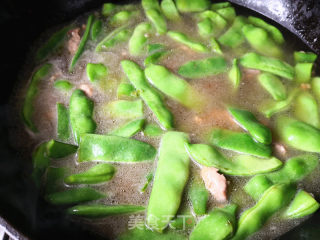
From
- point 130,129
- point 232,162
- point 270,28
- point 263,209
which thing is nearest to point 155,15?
point 270,28

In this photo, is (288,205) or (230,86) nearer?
(288,205)

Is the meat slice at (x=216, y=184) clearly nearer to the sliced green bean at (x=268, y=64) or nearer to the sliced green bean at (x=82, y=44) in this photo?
the sliced green bean at (x=268, y=64)

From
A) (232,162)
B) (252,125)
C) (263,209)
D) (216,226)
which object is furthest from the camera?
(252,125)

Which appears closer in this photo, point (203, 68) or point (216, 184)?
point (216, 184)

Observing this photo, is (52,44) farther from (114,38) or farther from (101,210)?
(101,210)

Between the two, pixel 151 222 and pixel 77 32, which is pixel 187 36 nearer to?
pixel 77 32

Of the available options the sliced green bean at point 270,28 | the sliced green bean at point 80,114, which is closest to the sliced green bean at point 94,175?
the sliced green bean at point 80,114

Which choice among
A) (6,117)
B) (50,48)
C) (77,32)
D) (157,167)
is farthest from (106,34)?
(157,167)
